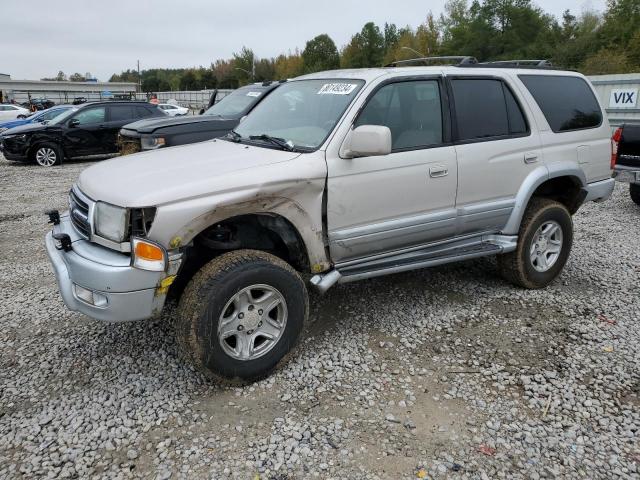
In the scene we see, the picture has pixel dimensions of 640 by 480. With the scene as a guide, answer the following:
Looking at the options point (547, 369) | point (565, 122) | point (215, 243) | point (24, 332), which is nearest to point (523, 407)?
point (547, 369)

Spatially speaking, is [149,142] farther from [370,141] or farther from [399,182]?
[370,141]

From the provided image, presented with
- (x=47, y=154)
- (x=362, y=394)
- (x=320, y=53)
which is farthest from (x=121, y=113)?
(x=320, y=53)

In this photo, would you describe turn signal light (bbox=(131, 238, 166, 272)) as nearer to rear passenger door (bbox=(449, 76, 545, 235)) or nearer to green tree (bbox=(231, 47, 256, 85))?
rear passenger door (bbox=(449, 76, 545, 235))

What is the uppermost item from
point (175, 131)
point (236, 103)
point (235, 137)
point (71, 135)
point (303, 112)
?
point (236, 103)

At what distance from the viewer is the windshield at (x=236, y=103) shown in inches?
373

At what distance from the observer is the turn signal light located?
2.76 meters

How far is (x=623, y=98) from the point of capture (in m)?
14.1

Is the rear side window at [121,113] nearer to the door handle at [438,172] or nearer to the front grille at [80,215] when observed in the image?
the front grille at [80,215]

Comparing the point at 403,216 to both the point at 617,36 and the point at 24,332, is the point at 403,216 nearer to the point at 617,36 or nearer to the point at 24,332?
the point at 24,332

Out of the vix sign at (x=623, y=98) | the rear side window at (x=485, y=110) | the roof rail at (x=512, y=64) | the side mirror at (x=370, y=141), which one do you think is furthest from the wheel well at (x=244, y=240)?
the vix sign at (x=623, y=98)

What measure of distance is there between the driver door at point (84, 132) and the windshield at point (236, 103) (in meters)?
4.72

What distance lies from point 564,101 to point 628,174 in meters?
3.33

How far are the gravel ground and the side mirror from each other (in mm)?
1443

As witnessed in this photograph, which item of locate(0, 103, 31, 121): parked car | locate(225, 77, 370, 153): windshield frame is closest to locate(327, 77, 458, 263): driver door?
locate(225, 77, 370, 153): windshield frame
